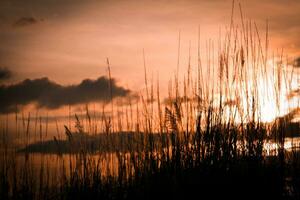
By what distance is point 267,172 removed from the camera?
3.42 metres

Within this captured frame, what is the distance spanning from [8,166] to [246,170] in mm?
2401

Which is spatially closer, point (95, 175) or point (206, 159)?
point (206, 159)

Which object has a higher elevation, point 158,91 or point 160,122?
point 158,91

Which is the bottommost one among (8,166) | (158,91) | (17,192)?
(17,192)

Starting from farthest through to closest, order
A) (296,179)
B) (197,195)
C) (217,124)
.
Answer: (217,124) → (296,179) → (197,195)

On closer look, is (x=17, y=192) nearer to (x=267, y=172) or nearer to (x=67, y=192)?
(x=67, y=192)

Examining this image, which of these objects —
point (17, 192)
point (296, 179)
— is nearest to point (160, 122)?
point (296, 179)

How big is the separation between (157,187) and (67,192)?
101 cm

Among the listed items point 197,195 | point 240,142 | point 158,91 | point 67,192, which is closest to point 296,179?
point 240,142

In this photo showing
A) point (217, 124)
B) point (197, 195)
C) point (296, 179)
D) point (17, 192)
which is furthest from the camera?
point (17, 192)

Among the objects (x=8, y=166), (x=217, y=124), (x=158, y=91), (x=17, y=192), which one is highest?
(x=158, y=91)

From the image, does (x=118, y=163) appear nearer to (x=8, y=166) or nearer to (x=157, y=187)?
(x=157, y=187)

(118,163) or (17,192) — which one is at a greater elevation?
(118,163)

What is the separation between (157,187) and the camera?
127 inches
